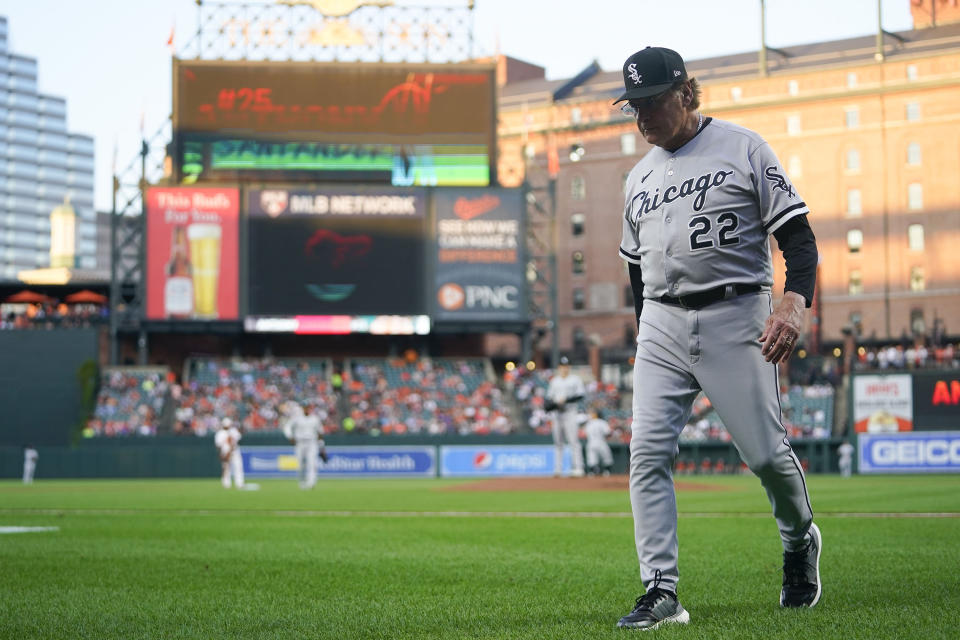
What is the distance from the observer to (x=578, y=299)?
263ft

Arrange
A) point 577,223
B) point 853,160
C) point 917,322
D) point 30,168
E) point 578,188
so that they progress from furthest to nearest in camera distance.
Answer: point 30,168, point 577,223, point 578,188, point 853,160, point 917,322

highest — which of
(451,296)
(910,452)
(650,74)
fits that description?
(451,296)

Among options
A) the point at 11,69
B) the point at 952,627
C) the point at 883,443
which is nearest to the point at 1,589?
the point at 952,627

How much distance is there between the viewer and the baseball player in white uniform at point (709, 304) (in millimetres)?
5391

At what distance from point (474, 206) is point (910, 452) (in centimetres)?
1977

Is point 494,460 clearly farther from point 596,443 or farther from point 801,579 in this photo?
point 801,579

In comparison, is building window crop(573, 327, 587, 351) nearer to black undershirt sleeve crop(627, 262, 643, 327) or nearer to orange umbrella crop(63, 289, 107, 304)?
orange umbrella crop(63, 289, 107, 304)

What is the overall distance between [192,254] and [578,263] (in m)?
38.5

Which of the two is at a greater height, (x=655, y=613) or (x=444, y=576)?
(x=655, y=613)

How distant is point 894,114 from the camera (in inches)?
2746

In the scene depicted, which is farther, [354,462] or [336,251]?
[336,251]

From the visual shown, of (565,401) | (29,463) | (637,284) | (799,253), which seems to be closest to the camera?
(799,253)

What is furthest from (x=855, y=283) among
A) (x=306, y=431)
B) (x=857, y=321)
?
(x=306, y=431)

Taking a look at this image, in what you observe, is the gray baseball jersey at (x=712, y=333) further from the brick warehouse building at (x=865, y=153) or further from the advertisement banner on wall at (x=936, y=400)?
the brick warehouse building at (x=865, y=153)
